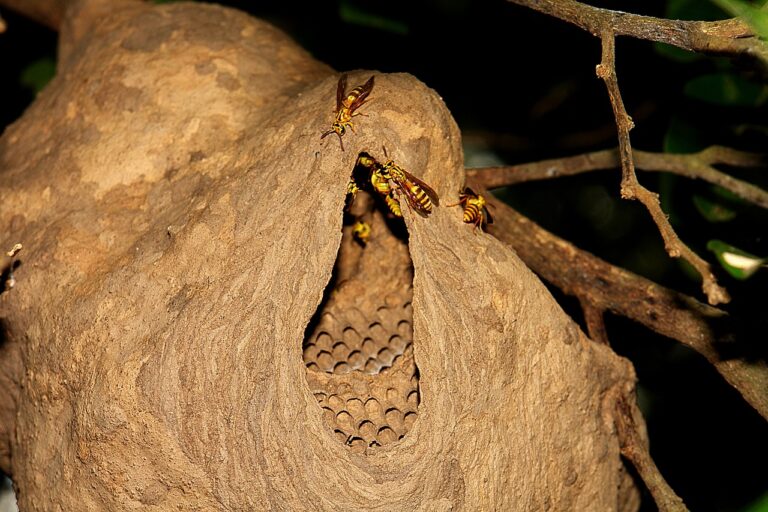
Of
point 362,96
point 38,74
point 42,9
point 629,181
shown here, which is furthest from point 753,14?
point 38,74

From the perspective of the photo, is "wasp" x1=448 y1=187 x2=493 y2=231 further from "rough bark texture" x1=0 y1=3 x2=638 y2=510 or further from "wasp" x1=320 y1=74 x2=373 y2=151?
"wasp" x1=320 y1=74 x2=373 y2=151

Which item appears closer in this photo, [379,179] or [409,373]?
[379,179]

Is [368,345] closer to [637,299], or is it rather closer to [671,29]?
[637,299]

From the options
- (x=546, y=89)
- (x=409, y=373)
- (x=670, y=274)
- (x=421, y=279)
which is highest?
(x=421, y=279)

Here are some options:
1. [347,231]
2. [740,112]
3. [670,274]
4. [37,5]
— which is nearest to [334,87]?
[347,231]

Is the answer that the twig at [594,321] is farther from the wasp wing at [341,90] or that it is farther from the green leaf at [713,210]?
the wasp wing at [341,90]

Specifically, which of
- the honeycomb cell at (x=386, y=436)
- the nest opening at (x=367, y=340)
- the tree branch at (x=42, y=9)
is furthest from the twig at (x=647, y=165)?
the tree branch at (x=42, y=9)

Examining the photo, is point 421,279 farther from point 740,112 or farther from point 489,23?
point 489,23

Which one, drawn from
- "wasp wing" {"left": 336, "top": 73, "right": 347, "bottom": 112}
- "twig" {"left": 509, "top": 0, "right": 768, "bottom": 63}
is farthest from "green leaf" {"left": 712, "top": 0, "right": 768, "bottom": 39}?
"wasp wing" {"left": 336, "top": 73, "right": 347, "bottom": 112}
